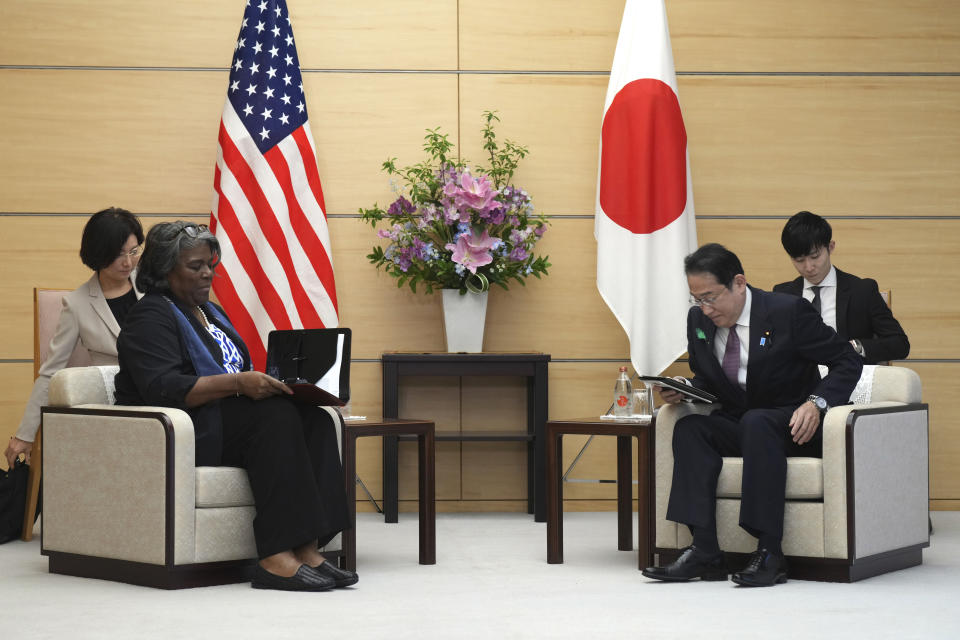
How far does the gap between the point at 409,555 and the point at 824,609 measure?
166 centimetres

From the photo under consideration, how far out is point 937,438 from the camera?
5.78m

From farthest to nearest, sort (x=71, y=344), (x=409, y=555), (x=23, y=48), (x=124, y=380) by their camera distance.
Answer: (x=23, y=48), (x=71, y=344), (x=409, y=555), (x=124, y=380)

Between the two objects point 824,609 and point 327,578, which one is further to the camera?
point 327,578

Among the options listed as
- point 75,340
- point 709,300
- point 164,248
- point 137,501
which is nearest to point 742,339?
point 709,300

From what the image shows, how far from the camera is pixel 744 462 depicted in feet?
12.0

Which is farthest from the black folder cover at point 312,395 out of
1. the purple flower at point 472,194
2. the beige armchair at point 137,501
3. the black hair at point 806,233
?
the black hair at point 806,233

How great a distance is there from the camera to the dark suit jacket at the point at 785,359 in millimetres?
3848

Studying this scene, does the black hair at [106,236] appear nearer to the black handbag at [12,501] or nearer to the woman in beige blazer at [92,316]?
the woman in beige blazer at [92,316]

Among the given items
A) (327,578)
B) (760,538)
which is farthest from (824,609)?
(327,578)

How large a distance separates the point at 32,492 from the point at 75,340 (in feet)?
2.27

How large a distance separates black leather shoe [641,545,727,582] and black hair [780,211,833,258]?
165 cm

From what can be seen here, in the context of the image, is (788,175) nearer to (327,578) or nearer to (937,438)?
(937,438)

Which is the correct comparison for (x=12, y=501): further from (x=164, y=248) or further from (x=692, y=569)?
(x=692, y=569)

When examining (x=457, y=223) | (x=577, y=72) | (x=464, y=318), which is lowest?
(x=464, y=318)
